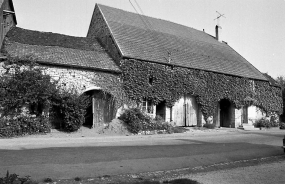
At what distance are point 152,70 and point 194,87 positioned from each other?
163 inches

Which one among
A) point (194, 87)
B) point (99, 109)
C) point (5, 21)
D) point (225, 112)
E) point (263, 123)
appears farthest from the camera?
point (225, 112)

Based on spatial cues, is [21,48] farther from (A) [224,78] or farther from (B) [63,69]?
(A) [224,78]

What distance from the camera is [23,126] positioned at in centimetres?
1402

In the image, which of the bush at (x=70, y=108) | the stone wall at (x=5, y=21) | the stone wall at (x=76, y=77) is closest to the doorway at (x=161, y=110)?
the stone wall at (x=76, y=77)

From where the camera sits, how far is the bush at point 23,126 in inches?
528

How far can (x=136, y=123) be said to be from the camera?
16859mm

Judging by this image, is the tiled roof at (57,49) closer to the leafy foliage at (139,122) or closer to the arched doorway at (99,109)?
the arched doorway at (99,109)

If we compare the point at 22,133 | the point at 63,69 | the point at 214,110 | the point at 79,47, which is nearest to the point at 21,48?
the point at 63,69

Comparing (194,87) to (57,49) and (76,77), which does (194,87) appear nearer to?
(76,77)

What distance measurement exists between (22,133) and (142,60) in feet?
31.0

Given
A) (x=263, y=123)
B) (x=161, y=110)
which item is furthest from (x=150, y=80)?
(x=263, y=123)

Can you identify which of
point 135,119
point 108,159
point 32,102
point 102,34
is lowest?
point 108,159

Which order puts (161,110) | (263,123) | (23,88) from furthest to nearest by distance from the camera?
1. (263,123)
2. (161,110)
3. (23,88)

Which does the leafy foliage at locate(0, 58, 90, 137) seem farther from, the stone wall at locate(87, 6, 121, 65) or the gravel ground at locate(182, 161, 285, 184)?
the gravel ground at locate(182, 161, 285, 184)
